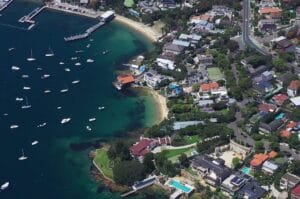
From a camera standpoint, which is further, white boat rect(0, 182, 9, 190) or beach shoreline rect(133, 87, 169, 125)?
beach shoreline rect(133, 87, 169, 125)

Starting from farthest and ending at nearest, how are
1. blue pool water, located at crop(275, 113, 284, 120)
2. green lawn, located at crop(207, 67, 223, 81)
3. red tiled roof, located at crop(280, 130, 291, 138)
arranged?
green lawn, located at crop(207, 67, 223, 81), blue pool water, located at crop(275, 113, 284, 120), red tiled roof, located at crop(280, 130, 291, 138)

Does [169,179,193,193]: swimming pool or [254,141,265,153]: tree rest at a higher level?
[254,141,265,153]: tree

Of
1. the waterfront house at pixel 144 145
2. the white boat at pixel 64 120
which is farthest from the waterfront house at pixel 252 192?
the white boat at pixel 64 120

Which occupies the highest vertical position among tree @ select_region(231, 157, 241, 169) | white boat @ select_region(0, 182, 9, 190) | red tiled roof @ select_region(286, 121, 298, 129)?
red tiled roof @ select_region(286, 121, 298, 129)

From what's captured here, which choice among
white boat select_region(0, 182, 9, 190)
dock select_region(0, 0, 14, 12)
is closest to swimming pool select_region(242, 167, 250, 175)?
white boat select_region(0, 182, 9, 190)

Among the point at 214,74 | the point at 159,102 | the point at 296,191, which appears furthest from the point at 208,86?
the point at 296,191

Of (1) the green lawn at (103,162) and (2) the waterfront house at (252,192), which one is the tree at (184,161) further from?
(1) the green lawn at (103,162)

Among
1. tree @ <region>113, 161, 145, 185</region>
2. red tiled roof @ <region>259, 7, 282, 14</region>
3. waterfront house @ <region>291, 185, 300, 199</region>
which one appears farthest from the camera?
red tiled roof @ <region>259, 7, 282, 14</region>

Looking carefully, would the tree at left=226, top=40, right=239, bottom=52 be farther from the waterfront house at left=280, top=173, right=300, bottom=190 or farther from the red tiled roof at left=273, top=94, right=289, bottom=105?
the waterfront house at left=280, top=173, right=300, bottom=190
